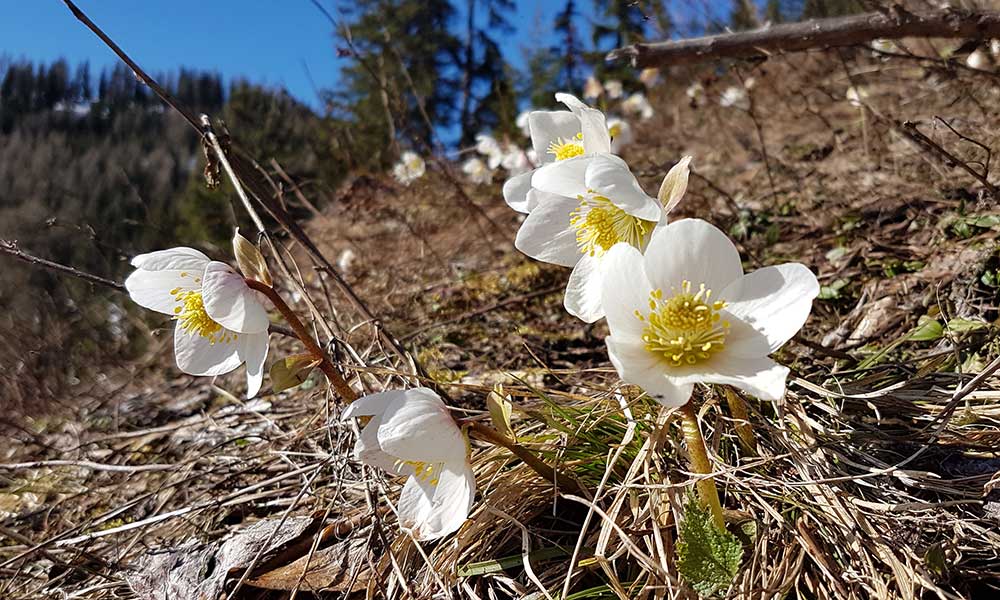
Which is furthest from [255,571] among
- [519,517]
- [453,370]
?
[453,370]

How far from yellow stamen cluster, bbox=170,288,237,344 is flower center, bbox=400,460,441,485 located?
60 centimetres

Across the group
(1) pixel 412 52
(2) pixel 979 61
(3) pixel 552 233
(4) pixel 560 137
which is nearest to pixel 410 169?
(4) pixel 560 137

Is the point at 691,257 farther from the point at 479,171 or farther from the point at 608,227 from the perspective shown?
the point at 479,171

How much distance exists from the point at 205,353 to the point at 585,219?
0.96 m

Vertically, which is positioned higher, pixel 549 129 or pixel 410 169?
pixel 410 169

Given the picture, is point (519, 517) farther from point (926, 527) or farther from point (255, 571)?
point (926, 527)

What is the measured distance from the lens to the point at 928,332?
1656mm

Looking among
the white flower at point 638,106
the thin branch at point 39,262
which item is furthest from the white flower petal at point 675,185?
the white flower at point 638,106

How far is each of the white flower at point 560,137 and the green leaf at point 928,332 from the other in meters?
1.04

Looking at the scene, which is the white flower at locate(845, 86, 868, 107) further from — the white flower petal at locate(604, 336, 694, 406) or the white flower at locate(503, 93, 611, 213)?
the white flower petal at locate(604, 336, 694, 406)

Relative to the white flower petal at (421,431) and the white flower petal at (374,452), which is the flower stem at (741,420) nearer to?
the white flower petal at (421,431)

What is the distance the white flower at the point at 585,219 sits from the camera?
1131 millimetres

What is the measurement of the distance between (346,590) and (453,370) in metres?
1.20

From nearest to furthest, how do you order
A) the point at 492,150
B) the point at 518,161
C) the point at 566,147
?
the point at 566,147
the point at 518,161
the point at 492,150
